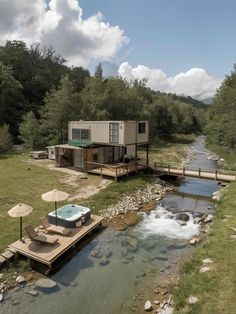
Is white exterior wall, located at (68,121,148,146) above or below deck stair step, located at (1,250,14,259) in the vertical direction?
above

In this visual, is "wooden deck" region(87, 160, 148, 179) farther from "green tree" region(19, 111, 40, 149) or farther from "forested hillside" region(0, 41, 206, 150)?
"green tree" region(19, 111, 40, 149)

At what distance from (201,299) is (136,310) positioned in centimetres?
233

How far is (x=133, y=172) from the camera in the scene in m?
26.4

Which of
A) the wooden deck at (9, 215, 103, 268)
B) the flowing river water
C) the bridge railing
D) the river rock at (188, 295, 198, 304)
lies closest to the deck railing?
the bridge railing

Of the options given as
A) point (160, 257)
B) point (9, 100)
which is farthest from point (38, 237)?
point (9, 100)

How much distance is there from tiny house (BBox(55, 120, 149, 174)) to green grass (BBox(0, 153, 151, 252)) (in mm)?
2637

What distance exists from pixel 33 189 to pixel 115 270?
37.0 feet

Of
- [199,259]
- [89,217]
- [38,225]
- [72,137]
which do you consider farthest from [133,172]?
[199,259]

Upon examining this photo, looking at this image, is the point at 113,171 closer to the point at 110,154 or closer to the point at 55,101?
the point at 110,154

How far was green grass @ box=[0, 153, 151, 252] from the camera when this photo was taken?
51.5 ft

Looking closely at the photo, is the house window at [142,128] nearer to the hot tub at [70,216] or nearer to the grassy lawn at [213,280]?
the hot tub at [70,216]

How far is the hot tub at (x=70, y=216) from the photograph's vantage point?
49.6 ft

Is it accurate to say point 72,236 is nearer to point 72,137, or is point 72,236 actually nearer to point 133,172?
point 133,172

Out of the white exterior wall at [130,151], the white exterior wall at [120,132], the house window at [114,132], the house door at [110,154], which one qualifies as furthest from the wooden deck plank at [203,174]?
the house window at [114,132]
